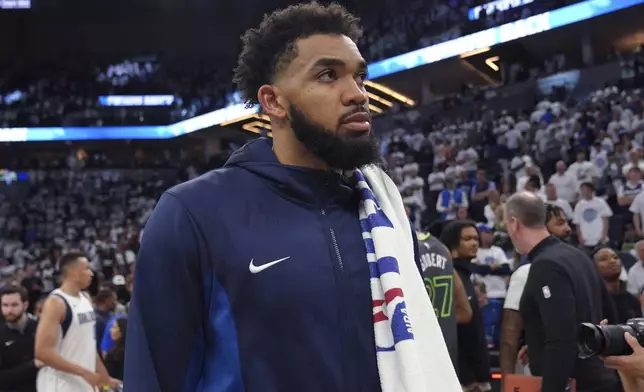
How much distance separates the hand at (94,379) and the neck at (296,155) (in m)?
3.95

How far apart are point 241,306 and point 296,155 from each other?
1.30 feet

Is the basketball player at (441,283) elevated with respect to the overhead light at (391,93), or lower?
lower

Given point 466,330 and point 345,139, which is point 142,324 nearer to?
point 345,139

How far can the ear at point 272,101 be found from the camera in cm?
177

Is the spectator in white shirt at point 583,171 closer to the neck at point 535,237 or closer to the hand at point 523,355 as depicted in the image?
the hand at point 523,355

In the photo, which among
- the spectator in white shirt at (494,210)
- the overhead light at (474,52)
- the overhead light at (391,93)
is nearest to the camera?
the spectator in white shirt at (494,210)

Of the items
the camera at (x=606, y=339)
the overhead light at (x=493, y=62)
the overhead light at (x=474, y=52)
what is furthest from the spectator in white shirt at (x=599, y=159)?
the overhead light at (x=493, y=62)

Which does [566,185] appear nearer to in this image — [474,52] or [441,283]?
[441,283]

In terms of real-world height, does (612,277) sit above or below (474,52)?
below

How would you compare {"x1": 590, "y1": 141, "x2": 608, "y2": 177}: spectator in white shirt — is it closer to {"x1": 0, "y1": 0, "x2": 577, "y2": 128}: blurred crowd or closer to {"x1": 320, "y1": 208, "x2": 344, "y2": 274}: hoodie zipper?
{"x1": 320, "y1": 208, "x2": 344, "y2": 274}: hoodie zipper

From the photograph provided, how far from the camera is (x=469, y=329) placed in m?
5.03

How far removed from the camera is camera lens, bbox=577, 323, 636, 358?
238 cm

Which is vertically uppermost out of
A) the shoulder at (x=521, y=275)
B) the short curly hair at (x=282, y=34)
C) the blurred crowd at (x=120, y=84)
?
the blurred crowd at (x=120, y=84)

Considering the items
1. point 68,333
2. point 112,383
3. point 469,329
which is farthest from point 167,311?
point 68,333
